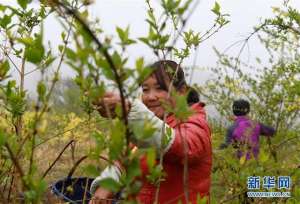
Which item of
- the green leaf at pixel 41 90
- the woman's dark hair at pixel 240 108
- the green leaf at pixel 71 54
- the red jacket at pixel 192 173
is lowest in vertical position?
the red jacket at pixel 192 173

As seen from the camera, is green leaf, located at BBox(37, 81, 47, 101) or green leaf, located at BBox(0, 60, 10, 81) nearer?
green leaf, located at BBox(37, 81, 47, 101)

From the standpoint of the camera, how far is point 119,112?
0.84m

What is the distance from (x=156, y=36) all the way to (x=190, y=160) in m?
0.72

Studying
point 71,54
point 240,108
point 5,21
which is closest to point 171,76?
point 5,21

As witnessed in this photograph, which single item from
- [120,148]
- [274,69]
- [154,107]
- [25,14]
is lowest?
[120,148]

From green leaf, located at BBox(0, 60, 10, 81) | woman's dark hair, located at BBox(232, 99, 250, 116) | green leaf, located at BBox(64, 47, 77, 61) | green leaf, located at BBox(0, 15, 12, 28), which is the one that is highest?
woman's dark hair, located at BBox(232, 99, 250, 116)

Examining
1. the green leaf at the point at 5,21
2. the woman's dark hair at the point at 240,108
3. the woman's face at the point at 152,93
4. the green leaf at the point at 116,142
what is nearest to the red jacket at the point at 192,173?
the woman's face at the point at 152,93

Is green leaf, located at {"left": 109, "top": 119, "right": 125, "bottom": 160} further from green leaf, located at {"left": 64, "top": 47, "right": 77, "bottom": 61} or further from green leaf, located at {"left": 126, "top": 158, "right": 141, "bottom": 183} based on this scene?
green leaf, located at {"left": 64, "top": 47, "right": 77, "bottom": 61}

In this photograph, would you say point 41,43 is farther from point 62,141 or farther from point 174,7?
point 62,141

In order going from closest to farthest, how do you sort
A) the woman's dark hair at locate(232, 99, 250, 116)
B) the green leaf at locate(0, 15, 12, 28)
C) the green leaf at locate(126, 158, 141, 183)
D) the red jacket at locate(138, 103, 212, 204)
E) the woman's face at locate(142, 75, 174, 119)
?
1. the green leaf at locate(126, 158, 141, 183)
2. the green leaf at locate(0, 15, 12, 28)
3. the red jacket at locate(138, 103, 212, 204)
4. the woman's face at locate(142, 75, 174, 119)
5. the woman's dark hair at locate(232, 99, 250, 116)

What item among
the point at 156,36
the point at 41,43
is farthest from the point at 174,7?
the point at 41,43

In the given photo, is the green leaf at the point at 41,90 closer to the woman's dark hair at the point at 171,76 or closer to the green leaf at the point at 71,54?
the green leaf at the point at 71,54

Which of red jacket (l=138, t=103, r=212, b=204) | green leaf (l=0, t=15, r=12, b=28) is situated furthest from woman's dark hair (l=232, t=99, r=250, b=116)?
green leaf (l=0, t=15, r=12, b=28)

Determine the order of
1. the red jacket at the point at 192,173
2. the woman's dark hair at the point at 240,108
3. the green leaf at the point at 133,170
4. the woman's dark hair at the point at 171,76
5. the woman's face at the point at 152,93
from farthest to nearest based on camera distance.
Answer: the woman's dark hair at the point at 240,108, the woman's face at the point at 152,93, the red jacket at the point at 192,173, the woman's dark hair at the point at 171,76, the green leaf at the point at 133,170
